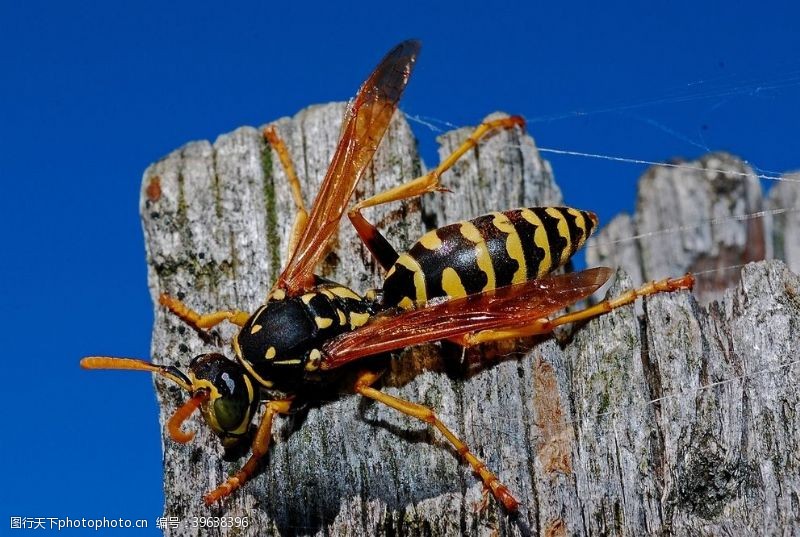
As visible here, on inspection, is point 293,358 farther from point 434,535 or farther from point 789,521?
point 789,521

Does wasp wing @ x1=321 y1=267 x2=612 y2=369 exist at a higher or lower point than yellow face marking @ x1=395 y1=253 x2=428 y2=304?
lower

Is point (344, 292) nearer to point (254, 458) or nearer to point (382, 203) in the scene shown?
point (382, 203)

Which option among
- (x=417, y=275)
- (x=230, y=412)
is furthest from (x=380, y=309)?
(x=230, y=412)

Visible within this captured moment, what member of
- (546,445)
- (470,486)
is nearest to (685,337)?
(546,445)

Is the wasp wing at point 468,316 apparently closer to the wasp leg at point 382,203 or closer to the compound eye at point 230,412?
the wasp leg at point 382,203

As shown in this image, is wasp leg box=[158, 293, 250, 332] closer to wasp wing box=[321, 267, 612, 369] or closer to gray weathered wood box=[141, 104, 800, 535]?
gray weathered wood box=[141, 104, 800, 535]

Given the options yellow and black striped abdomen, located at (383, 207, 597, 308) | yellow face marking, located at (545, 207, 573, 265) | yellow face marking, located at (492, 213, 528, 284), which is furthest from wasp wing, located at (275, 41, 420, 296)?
yellow face marking, located at (545, 207, 573, 265)
